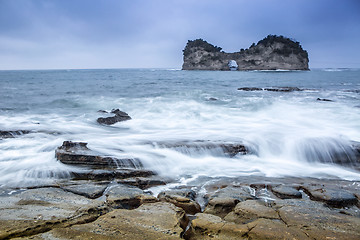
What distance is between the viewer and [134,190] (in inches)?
156

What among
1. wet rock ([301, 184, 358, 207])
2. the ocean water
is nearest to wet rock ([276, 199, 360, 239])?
wet rock ([301, 184, 358, 207])

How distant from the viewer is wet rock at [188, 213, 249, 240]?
2582mm

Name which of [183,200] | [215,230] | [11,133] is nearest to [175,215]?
[215,230]

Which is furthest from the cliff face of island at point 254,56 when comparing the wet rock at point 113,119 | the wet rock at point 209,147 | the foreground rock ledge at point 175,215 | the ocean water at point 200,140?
the foreground rock ledge at point 175,215

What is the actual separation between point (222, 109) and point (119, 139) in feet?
23.8

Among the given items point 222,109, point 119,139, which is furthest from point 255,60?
point 119,139

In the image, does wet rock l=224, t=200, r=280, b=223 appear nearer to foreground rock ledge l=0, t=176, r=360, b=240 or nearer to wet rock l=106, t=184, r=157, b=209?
foreground rock ledge l=0, t=176, r=360, b=240

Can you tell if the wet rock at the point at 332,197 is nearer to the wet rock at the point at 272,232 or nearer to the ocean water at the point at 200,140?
the ocean water at the point at 200,140

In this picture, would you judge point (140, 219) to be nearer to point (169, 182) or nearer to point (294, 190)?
point (169, 182)

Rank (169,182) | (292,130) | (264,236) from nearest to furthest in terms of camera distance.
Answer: (264,236), (169,182), (292,130)

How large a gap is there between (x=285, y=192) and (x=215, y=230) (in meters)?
1.92

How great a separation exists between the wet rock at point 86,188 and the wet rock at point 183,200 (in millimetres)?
973

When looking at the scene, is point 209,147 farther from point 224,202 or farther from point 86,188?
point 86,188

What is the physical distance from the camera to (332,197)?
3.76 meters
